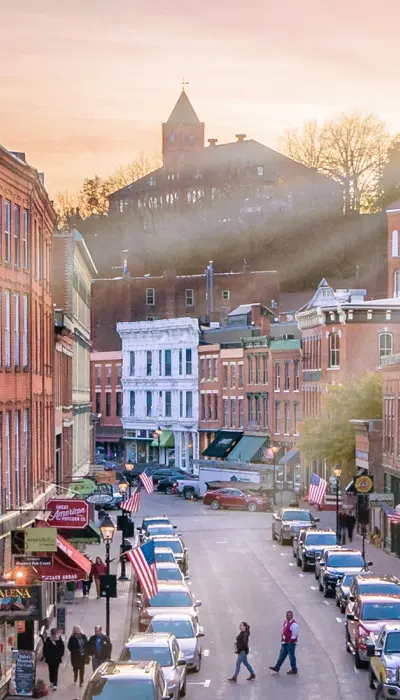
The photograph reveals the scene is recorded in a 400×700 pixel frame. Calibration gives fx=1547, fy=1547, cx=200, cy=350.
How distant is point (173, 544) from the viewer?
180 feet

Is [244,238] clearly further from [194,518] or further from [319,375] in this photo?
[194,518]

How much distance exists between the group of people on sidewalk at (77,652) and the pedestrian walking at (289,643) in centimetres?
413

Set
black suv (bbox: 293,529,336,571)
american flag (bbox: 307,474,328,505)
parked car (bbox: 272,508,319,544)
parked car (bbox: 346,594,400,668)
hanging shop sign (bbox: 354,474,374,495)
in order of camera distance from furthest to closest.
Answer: parked car (bbox: 272,508,319,544) → american flag (bbox: 307,474,328,505) → hanging shop sign (bbox: 354,474,374,495) → black suv (bbox: 293,529,336,571) → parked car (bbox: 346,594,400,668)

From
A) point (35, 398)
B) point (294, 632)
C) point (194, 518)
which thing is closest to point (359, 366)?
point (194, 518)

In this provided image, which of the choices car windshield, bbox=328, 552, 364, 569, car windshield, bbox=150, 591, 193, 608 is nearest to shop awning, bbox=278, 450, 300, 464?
car windshield, bbox=328, 552, 364, 569

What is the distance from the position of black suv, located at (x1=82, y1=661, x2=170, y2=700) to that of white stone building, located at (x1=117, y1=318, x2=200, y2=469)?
91384 mm

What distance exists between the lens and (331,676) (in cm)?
3569

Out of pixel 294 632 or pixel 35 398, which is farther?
pixel 35 398

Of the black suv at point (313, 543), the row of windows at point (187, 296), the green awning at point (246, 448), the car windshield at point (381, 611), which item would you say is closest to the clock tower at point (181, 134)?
the row of windows at point (187, 296)

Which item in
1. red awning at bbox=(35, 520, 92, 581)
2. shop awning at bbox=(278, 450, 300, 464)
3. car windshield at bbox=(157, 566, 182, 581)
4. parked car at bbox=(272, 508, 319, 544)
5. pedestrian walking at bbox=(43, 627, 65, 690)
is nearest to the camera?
red awning at bbox=(35, 520, 92, 581)

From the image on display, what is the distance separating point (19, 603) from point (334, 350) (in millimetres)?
58650

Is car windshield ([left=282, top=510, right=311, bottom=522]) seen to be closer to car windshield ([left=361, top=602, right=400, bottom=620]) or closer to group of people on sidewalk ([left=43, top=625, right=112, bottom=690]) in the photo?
car windshield ([left=361, top=602, right=400, bottom=620])

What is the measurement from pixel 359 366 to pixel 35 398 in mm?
47365

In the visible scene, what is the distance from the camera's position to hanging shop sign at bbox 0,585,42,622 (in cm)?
3166
